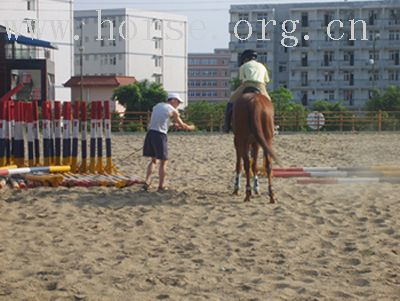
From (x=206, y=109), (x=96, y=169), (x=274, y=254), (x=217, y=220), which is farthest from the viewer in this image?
(x=206, y=109)

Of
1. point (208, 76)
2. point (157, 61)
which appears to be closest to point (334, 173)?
point (157, 61)

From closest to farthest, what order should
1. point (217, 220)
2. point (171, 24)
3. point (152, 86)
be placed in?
1. point (217, 220)
2. point (152, 86)
3. point (171, 24)

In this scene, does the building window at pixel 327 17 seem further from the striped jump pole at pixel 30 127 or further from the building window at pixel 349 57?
the striped jump pole at pixel 30 127

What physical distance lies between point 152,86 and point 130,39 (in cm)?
2446

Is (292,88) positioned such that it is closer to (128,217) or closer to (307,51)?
(307,51)

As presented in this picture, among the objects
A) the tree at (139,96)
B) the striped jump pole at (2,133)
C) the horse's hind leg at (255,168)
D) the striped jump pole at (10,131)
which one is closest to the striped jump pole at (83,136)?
the striped jump pole at (10,131)

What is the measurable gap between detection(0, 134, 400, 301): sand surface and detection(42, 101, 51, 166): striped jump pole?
5.31ft

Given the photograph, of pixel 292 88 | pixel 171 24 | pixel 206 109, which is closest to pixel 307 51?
pixel 292 88

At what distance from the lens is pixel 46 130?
35.9 ft

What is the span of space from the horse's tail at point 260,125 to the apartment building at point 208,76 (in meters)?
134

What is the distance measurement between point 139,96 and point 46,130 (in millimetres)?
45938

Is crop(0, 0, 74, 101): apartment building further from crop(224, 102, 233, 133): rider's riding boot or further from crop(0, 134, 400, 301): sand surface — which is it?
crop(0, 134, 400, 301): sand surface

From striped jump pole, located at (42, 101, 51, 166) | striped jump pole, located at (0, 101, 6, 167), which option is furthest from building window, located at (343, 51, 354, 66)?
striped jump pole, located at (0, 101, 6, 167)

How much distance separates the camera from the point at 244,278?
518 cm
